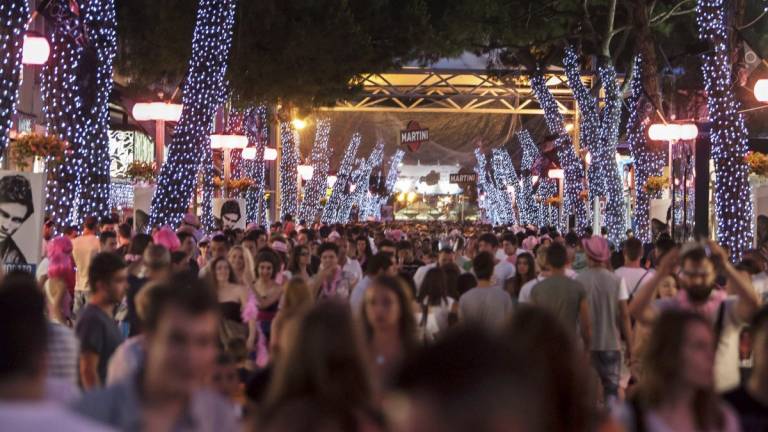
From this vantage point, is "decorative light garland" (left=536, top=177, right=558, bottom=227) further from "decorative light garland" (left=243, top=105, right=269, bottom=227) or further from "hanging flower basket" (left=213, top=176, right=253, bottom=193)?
"hanging flower basket" (left=213, top=176, right=253, bottom=193)

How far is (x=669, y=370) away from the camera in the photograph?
475cm

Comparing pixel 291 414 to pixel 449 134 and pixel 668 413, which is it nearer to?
pixel 668 413

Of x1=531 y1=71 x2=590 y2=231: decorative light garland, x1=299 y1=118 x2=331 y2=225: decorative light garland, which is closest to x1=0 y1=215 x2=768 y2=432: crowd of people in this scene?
x1=531 y1=71 x2=590 y2=231: decorative light garland

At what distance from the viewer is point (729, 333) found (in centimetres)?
780

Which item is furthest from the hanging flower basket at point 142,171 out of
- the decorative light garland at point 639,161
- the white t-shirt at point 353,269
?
the white t-shirt at point 353,269

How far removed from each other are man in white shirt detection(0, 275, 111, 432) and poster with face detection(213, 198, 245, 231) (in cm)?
2405

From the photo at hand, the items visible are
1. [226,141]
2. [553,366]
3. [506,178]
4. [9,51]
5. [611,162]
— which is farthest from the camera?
[506,178]

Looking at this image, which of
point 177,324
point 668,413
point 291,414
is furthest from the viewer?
point 668,413

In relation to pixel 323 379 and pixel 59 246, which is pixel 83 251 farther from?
pixel 323 379

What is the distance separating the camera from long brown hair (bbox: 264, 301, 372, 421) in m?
3.87

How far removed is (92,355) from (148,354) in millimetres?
2665

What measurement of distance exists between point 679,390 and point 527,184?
59189mm

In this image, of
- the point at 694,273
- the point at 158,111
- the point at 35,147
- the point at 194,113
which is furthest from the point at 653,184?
the point at 694,273

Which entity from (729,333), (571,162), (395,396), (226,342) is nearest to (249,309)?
(226,342)
